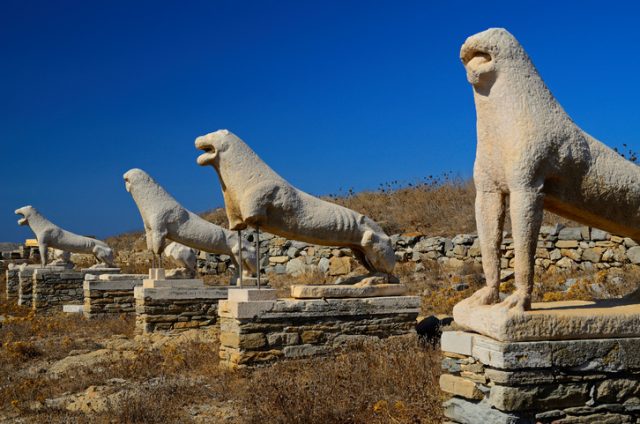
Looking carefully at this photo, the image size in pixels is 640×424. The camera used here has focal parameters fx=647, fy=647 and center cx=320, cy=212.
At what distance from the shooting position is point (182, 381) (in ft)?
24.6

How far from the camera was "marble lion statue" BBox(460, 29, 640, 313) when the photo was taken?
14.1 ft

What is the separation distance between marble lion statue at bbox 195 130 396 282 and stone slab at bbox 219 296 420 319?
0.90m

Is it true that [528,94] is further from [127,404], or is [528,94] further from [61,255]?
[61,255]

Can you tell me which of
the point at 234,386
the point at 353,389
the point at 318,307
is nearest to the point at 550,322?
the point at 353,389

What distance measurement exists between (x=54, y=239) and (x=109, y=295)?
15.7 feet

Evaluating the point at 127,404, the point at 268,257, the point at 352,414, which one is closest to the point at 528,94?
the point at 352,414

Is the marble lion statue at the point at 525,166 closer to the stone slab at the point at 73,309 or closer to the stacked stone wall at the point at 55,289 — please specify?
the stone slab at the point at 73,309

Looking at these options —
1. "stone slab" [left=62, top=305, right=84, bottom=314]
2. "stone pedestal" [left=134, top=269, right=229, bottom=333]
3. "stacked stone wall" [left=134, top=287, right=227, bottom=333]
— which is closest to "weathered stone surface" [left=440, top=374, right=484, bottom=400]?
"stacked stone wall" [left=134, top=287, right=227, bottom=333]

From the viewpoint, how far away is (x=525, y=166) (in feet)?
14.0

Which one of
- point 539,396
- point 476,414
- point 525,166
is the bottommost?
point 476,414

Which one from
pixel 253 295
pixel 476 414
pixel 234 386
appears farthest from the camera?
pixel 253 295

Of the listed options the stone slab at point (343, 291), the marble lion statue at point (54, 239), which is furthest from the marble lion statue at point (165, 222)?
the marble lion statue at point (54, 239)

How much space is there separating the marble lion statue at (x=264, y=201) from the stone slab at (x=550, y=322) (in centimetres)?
408

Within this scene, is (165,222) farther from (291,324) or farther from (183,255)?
(291,324)
